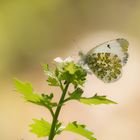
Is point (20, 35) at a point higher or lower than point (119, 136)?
higher

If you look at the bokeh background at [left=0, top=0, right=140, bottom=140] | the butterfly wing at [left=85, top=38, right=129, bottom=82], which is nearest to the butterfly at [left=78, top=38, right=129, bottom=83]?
the butterfly wing at [left=85, top=38, right=129, bottom=82]

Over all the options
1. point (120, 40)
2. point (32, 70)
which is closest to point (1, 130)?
point (32, 70)

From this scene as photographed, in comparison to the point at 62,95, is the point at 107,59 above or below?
above

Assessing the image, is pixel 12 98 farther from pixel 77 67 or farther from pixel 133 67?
pixel 77 67

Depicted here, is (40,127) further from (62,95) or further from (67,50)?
A: (67,50)

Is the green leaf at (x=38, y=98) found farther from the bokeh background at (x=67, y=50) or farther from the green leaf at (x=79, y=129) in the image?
the bokeh background at (x=67, y=50)

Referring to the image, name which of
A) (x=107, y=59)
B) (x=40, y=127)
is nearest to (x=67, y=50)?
(x=107, y=59)

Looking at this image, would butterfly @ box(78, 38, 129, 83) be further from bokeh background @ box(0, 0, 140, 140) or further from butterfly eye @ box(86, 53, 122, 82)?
bokeh background @ box(0, 0, 140, 140)

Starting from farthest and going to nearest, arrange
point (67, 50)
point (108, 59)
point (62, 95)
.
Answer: point (67, 50) → point (108, 59) → point (62, 95)
